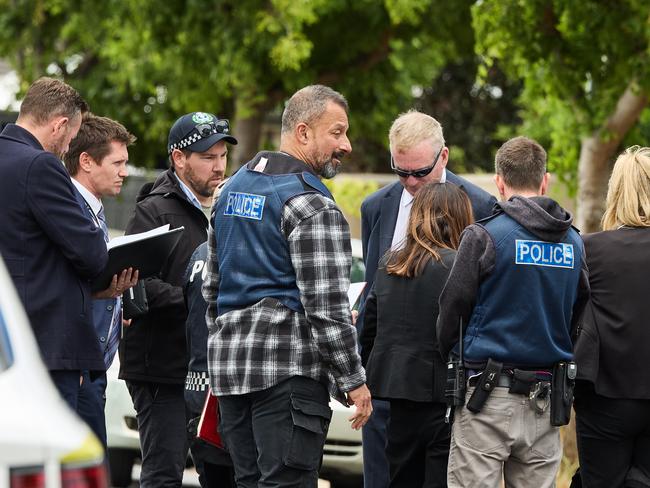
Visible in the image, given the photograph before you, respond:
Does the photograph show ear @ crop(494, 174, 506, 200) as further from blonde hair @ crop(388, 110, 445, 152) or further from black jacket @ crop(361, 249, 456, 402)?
blonde hair @ crop(388, 110, 445, 152)

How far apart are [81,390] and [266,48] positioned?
10.3 meters

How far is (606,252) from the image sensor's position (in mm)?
5508

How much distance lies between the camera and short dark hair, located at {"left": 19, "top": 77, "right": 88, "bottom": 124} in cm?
516

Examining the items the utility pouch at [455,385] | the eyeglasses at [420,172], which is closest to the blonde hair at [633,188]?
the eyeglasses at [420,172]

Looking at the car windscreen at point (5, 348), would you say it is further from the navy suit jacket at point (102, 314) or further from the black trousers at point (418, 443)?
the black trousers at point (418, 443)

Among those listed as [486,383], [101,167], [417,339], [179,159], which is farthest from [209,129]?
[486,383]

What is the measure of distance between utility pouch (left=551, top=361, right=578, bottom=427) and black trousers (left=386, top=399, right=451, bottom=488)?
511mm

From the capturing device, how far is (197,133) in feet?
20.5

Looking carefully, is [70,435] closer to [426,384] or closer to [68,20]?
[426,384]

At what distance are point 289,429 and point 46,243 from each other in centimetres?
123

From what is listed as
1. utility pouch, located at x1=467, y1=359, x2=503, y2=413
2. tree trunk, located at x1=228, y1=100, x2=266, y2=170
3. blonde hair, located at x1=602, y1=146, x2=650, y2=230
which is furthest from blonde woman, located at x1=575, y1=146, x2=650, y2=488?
tree trunk, located at x1=228, y1=100, x2=266, y2=170

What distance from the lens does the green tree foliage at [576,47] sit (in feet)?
32.0

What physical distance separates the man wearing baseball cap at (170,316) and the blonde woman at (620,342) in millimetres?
1967

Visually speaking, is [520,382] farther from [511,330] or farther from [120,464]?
[120,464]
